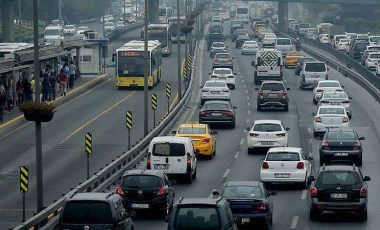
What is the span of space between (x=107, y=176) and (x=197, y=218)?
1406 centimetres

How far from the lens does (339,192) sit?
32031 mm

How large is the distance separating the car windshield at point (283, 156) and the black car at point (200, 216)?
13.4 m

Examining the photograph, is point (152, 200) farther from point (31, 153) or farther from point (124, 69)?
point (124, 69)

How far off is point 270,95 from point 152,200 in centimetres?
3309

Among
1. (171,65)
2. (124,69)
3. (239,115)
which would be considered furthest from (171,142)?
(171,65)

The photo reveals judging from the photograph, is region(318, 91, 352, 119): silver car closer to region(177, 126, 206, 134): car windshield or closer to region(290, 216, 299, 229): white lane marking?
region(177, 126, 206, 134): car windshield

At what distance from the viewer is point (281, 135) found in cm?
4778

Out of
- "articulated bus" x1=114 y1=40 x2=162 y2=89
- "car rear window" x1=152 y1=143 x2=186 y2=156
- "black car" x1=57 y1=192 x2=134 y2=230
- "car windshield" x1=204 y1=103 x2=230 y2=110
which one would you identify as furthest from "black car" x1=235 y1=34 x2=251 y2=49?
"black car" x1=57 y1=192 x2=134 y2=230

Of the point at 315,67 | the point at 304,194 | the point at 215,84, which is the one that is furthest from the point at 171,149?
the point at 315,67

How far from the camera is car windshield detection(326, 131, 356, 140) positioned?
44.6m

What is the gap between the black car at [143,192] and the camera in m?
32.5

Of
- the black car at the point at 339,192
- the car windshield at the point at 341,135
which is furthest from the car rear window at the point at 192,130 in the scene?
the black car at the point at 339,192

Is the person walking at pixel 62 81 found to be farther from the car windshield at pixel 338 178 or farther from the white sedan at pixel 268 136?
the car windshield at pixel 338 178

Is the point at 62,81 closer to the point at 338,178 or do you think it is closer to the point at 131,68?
the point at 131,68
